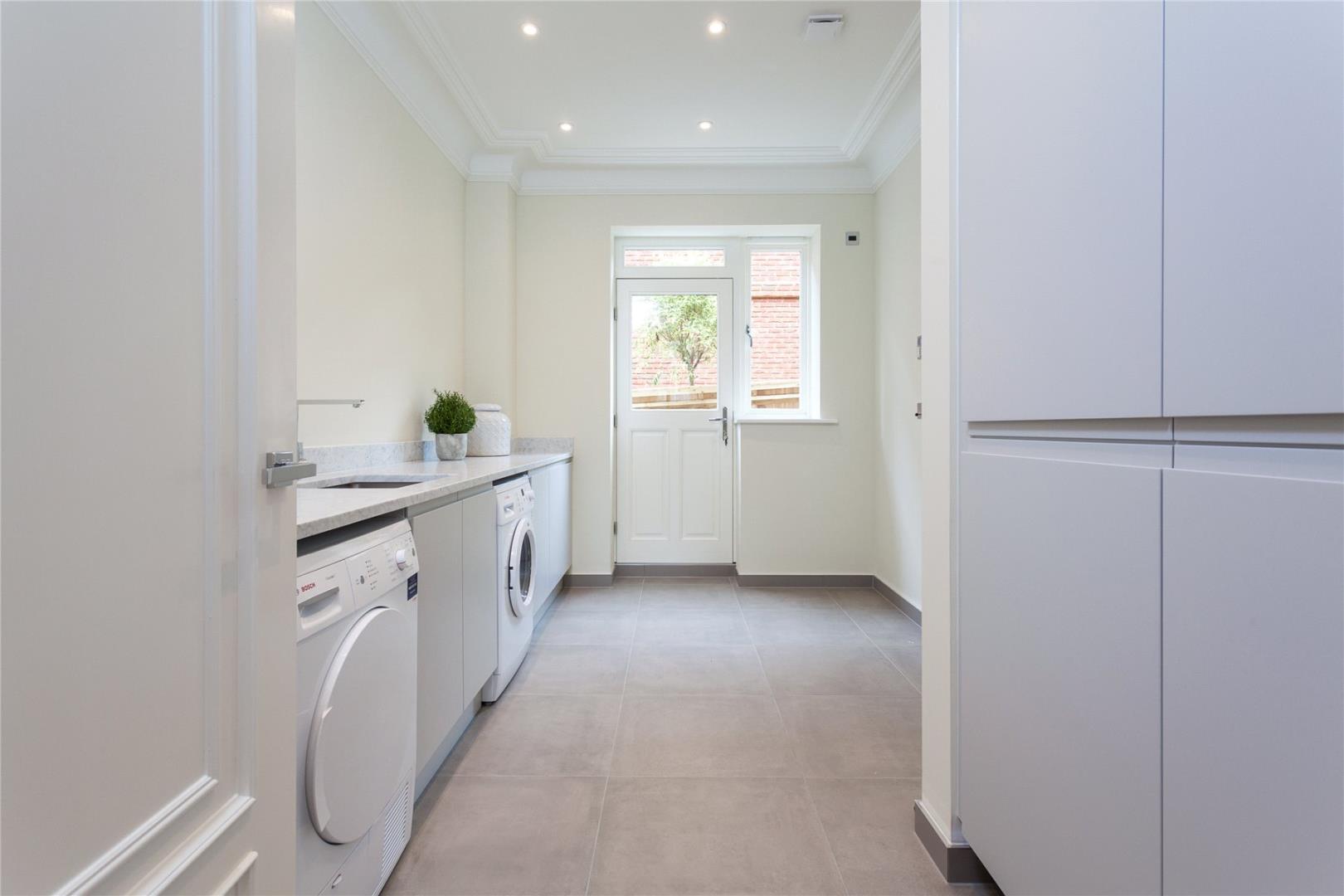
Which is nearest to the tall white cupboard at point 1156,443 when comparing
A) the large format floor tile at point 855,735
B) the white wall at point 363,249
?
the large format floor tile at point 855,735

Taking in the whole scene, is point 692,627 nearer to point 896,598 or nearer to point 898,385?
point 896,598

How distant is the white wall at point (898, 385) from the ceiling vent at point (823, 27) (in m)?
0.89

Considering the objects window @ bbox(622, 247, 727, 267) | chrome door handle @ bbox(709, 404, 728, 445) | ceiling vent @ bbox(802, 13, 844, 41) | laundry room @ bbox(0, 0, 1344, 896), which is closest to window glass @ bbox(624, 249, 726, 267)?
window @ bbox(622, 247, 727, 267)

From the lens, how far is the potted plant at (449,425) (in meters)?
2.94

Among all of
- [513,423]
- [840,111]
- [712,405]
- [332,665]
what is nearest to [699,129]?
[840,111]

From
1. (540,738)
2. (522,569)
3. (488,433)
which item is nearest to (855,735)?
(540,738)

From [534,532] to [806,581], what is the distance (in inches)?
77.0

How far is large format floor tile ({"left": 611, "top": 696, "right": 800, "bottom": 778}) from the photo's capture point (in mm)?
1774

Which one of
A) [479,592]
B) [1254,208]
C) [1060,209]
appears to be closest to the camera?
[1254,208]

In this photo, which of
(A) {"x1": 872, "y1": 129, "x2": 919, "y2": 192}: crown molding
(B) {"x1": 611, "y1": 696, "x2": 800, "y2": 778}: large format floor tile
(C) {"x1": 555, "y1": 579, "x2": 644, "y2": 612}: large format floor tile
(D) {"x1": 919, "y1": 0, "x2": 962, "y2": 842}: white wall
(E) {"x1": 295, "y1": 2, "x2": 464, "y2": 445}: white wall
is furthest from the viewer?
(C) {"x1": 555, "y1": 579, "x2": 644, "y2": 612}: large format floor tile

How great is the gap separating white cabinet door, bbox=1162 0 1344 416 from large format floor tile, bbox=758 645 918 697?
185cm

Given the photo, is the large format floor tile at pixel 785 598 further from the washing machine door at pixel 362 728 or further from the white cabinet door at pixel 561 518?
the washing machine door at pixel 362 728

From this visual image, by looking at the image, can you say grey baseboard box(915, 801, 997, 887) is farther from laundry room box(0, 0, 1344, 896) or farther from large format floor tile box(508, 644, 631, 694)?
large format floor tile box(508, 644, 631, 694)

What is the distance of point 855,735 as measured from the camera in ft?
6.48
